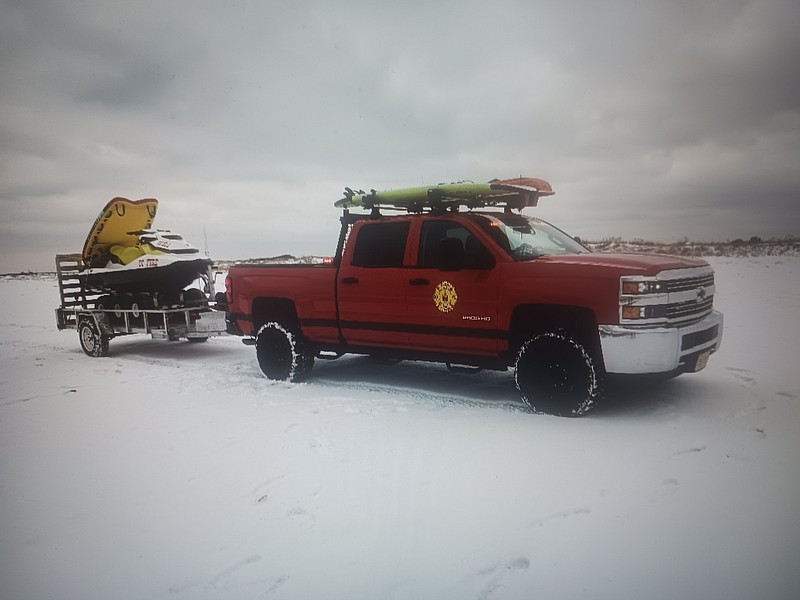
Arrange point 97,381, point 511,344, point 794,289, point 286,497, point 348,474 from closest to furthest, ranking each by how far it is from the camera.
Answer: point 286,497
point 348,474
point 511,344
point 97,381
point 794,289

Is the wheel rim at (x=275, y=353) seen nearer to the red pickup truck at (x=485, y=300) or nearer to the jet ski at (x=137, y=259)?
the red pickup truck at (x=485, y=300)

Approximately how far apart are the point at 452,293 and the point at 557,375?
129 centimetres

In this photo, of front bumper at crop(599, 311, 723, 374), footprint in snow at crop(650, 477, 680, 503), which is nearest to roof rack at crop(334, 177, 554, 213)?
front bumper at crop(599, 311, 723, 374)

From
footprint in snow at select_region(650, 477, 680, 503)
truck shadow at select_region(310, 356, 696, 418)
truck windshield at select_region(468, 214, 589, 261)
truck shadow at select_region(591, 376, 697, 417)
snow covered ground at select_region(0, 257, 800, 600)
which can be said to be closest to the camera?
snow covered ground at select_region(0, 257, 800, 600)

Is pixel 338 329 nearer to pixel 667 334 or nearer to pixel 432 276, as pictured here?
pixel 432 276

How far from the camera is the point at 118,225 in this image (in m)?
8.91

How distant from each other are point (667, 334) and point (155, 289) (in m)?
8.08

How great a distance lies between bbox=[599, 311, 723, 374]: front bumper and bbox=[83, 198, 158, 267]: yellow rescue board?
7872 millimetres

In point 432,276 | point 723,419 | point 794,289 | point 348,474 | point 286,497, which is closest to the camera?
point 286,497

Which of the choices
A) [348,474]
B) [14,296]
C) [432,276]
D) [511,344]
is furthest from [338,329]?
[14,296]

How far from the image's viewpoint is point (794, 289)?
11.1 m

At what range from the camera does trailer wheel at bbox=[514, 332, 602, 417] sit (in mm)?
4613

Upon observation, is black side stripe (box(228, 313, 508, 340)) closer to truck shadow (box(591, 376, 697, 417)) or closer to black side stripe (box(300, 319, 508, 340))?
black side stripe (box(300, 319, 508, 340))

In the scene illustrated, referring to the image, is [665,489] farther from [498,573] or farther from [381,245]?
[381,245]
